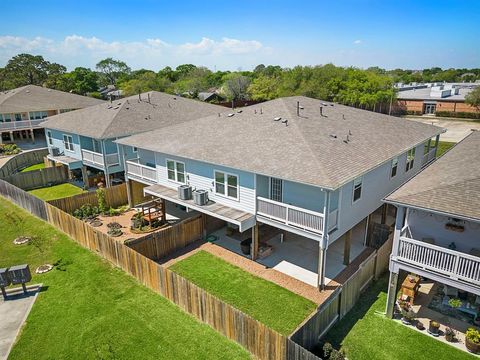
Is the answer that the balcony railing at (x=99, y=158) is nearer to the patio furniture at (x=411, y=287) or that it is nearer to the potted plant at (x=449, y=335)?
the patio furniture at (x=411, y=287)

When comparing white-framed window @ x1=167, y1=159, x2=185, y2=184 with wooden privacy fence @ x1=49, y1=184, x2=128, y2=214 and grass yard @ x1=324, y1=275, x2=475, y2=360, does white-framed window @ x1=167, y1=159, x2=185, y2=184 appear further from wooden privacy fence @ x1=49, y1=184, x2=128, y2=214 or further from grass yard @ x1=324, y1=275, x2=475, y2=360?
grass yard @ x1=324, y1=275, x2=475, y2=360

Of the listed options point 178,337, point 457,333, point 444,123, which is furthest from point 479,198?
point 444,123

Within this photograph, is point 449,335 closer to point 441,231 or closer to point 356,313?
point 356,313

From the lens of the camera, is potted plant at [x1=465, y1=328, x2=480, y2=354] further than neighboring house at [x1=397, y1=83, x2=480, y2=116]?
No

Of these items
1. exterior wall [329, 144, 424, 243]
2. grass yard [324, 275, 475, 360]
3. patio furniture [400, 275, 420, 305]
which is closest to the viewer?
grass yard [324, 275, 475, 360]

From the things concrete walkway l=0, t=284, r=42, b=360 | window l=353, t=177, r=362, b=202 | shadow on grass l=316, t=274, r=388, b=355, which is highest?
window l=353, t=177, r=362, b=202

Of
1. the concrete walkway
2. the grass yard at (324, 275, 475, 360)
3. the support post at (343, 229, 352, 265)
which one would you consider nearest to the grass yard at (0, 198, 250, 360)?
the concrete walkway

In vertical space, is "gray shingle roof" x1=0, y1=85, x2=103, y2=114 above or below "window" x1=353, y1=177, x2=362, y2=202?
above
